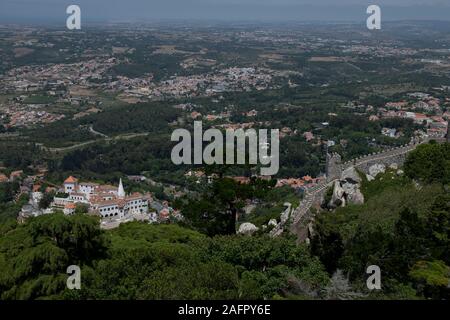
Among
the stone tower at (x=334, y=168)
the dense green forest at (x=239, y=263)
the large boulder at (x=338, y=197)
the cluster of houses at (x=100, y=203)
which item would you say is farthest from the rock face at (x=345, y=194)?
the cluster of houses at (x=100, y=203)

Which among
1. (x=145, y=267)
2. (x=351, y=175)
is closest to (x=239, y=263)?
(x=145, y=267)

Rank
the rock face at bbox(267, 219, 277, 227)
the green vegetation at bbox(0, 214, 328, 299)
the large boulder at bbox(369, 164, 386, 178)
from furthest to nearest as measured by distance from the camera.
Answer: the large boulder at bbox(369, 164, 386, 178)
the rock face at bbox(267, 219, 277, 227)
the green vegetation at bbox(0, 214, 328, 299)

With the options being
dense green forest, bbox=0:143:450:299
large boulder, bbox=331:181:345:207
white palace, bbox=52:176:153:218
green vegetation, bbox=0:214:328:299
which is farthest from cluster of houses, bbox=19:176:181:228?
green vegetation, bbox=0:214:328:299

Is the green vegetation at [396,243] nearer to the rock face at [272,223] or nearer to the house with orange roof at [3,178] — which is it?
the rock face at [272,223]

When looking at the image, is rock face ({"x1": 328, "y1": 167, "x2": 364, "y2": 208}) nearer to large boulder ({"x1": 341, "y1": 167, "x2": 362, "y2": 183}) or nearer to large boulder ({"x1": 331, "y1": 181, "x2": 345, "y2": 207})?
large boulder ({"x1": 331, "y1": 181, "x2": 345, "y2": 207})

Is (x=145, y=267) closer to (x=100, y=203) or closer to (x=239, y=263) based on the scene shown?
(x=239, y=263)
